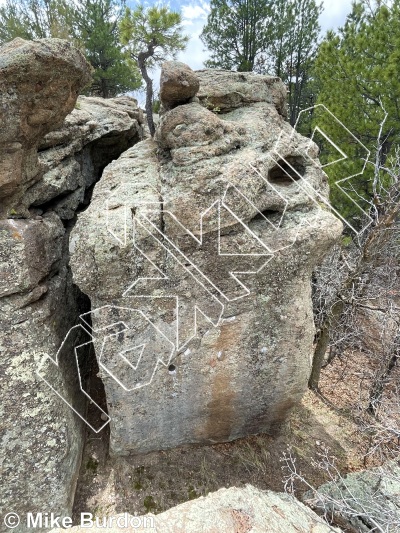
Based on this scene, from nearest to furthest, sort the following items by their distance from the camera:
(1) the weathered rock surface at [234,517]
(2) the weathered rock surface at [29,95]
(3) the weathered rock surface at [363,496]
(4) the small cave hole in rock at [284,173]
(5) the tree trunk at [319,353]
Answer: (1) the weathered rock surface at [234,517] < (2) the weathered rock surface at [29,95] < (3) the weathered rock surface at [363,496] < (4) the small cave hole in rock at [284,173] < (5) the tree trunk at [319,353]

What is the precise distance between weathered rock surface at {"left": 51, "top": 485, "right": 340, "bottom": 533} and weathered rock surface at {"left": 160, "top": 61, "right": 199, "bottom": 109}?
4.56 meters

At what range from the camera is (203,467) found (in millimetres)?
4469

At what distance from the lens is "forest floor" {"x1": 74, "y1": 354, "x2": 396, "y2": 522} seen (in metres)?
4.11

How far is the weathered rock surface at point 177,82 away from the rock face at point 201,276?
0.74 feet

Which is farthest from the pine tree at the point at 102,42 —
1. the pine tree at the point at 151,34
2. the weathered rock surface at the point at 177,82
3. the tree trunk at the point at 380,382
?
the tree trunk at the point at 380,382

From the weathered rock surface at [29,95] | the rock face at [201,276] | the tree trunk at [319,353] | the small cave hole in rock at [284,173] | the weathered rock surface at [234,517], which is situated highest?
the weathered rock surface at [29,95]

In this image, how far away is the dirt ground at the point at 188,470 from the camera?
4093 millimetres

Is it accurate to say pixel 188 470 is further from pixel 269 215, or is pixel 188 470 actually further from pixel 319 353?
pixel 269 215

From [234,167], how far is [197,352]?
6.93 feet

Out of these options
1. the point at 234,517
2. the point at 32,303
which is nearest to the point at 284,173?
the point at 32,303

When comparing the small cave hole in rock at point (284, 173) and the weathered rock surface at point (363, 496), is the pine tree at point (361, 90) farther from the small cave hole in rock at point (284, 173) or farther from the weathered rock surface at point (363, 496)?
the weathered rock surface at point (363, 496)

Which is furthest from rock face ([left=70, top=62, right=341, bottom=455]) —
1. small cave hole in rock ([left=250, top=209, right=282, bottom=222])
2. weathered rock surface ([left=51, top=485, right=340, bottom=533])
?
weathered rock surface ([left=51, top=485, right=340, bottom=533])

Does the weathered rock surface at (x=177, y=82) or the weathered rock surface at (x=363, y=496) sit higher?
the weathered rock surface at (x=177, y=82)

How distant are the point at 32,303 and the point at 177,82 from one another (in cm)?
316
